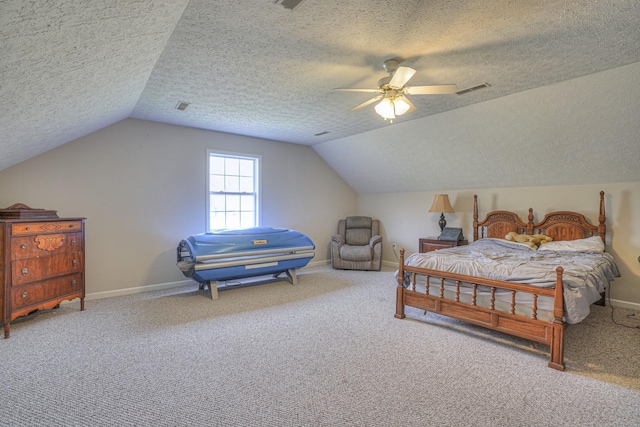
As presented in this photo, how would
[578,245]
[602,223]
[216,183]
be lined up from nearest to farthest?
1. [578,245]
2. [602,223]
3. [216,183]

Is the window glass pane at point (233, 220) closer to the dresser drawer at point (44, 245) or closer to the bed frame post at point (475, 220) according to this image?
the dresser drawer at point (44, 245)

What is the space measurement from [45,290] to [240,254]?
2.04 metres

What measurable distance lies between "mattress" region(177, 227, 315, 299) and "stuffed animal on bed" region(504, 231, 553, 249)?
114 inches

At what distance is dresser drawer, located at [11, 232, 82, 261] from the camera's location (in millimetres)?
2975

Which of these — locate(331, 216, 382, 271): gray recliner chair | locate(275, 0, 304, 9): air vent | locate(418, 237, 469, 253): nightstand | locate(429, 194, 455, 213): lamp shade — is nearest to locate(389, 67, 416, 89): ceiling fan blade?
locate(275, 0, 304, 9): air vent

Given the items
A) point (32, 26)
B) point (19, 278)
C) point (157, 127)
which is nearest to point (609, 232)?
point (32, 26)

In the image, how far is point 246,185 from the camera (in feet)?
18.1

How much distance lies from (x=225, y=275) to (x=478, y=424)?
3.21 meters

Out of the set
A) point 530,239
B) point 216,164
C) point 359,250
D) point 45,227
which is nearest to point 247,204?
point 216,164

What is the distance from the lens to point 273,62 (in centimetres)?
273

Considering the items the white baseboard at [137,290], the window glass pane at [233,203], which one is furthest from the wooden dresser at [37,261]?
the window glass pane at [233,203]

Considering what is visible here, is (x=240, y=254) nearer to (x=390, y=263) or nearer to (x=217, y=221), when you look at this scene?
(x=217, y=221)

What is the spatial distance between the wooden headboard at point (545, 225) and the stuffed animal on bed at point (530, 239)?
0.20 metres

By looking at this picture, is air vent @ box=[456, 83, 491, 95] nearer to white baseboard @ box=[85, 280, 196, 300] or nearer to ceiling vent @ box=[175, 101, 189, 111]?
ceiling vent @ box=[175, 101, 189, 111]
